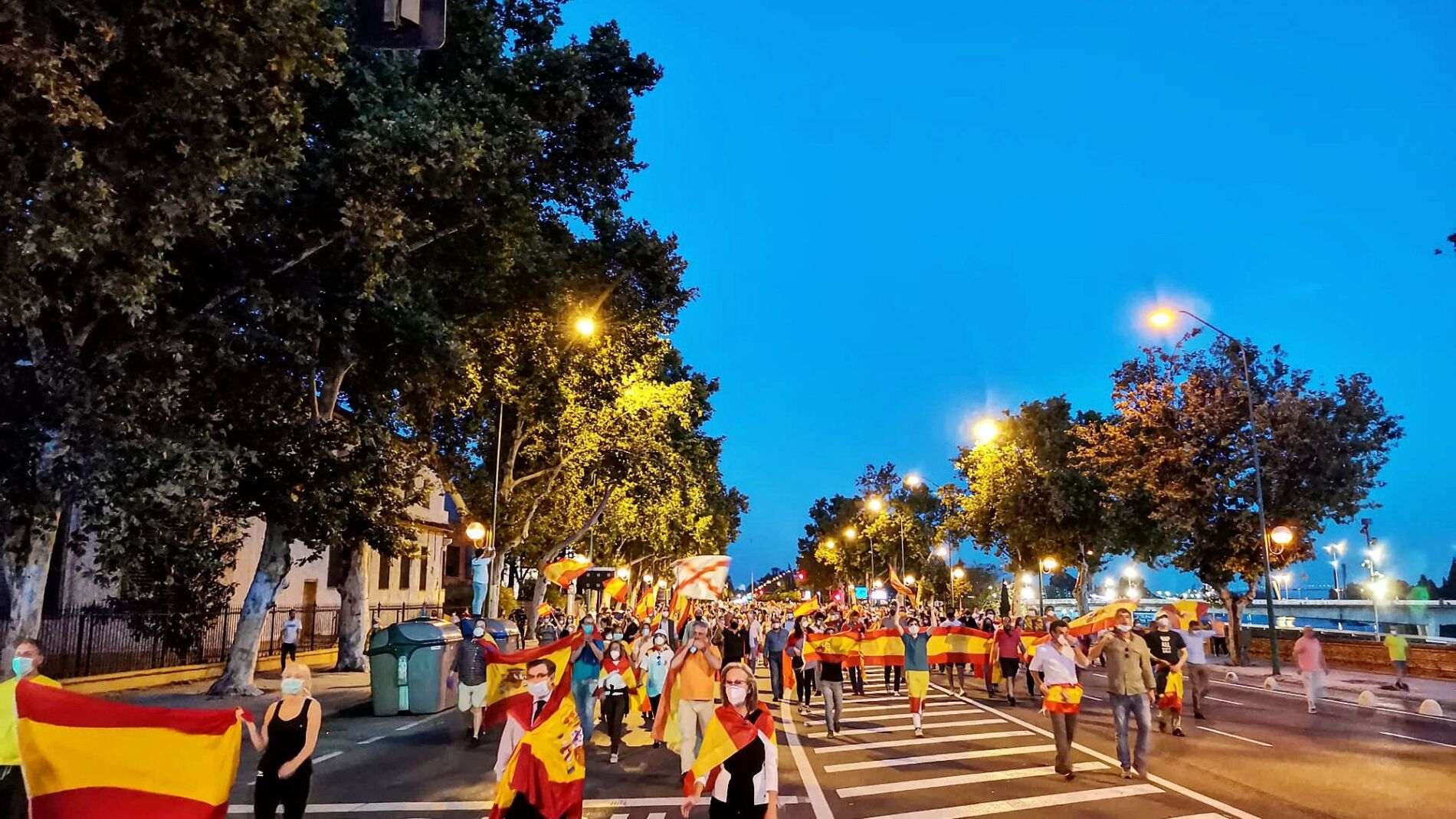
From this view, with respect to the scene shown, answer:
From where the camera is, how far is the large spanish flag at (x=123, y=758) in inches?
266

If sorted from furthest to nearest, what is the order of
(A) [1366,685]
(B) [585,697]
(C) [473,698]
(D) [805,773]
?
(A) [1366,685] → (C) [473,698] → (B) [585,697] → (D) [805,773]

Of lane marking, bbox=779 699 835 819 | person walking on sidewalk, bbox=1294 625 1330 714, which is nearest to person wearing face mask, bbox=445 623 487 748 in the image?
lane marking, bbox=779 699 835 819

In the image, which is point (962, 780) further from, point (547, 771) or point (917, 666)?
point (547, 771)

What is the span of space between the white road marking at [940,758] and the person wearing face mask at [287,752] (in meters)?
6.56

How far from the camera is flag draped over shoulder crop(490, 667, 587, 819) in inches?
238

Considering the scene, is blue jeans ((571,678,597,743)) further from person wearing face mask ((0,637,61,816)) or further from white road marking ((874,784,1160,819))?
person wearing face mask ((0,637,61,816))

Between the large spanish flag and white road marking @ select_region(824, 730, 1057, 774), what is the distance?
6.96 m

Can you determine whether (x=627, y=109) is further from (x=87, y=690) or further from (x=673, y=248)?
(x=87, y=690)

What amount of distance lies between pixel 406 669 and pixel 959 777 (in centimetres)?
1059

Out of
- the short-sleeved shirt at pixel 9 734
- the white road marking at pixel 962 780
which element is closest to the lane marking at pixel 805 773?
the white road marking at pixel 962 780

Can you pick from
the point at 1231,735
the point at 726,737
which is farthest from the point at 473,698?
the point at 1231,735

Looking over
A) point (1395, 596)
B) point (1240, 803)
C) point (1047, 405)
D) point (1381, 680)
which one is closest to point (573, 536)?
point (1047, 405)

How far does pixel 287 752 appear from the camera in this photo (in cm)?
671

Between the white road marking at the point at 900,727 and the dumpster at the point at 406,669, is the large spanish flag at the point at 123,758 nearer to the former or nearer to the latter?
the white road marking at the point at 900,727
